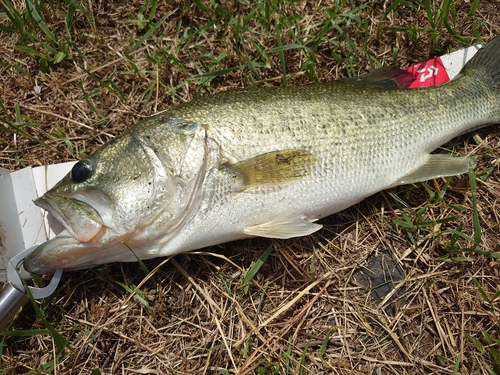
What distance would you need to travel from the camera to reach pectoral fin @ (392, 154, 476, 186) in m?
2.67

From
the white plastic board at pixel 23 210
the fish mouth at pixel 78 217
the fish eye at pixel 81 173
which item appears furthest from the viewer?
the white plastic board at pixel 23 210

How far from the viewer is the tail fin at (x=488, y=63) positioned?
114 inches

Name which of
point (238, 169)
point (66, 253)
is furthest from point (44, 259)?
point (238, 169)

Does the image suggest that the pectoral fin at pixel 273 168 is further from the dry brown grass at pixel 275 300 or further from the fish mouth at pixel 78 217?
the fish mouth at pixel 78 217

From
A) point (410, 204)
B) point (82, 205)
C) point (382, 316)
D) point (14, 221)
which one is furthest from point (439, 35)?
point (14, 221)

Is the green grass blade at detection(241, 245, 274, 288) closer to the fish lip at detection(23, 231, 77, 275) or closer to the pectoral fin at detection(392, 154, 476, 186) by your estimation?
the pectoral fin at detection(392, 154, 476, 186)

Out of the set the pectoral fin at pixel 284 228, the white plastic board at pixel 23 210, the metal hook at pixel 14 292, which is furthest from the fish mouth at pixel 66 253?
the pectoral fin at pixel 284 228

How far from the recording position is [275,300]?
8.91ft

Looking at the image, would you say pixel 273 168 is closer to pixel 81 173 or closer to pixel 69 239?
pixel 81 173

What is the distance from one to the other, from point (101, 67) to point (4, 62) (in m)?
0.77

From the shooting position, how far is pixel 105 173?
2305 mm

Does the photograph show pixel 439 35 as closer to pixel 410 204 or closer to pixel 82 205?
pixel 410 204

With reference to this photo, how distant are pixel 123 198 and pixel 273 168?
2.87ft

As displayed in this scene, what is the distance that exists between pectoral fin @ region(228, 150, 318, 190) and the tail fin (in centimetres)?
153
